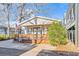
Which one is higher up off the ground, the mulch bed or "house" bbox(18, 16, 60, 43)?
"house" bbox(18, 16, 60, 43)

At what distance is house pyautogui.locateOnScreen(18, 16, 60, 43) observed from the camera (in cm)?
434

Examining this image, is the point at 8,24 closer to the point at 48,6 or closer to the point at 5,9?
the point at 5,9

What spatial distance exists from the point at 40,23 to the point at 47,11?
25 centimetres

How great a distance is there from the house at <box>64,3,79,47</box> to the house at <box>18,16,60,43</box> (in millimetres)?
302

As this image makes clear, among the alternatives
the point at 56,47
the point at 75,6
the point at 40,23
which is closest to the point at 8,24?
the point at 40,23

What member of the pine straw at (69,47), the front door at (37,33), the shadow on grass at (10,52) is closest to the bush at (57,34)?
the pine straw at (69,47)

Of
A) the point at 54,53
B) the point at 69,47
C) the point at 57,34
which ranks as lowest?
the point at 54,53

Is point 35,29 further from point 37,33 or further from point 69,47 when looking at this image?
point 69,47

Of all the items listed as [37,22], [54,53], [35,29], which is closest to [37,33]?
[35,29]

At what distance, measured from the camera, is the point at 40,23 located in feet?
14.4

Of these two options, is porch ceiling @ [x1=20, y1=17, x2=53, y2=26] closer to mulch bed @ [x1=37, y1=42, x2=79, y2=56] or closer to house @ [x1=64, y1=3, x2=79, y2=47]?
house @ [x1=64, y1=3, x2=79, y2=47]

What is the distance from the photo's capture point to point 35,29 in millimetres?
4375

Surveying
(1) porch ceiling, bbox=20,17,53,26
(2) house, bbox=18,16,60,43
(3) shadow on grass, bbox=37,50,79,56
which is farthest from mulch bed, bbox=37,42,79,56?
A: (1) porch ceiling, bbox=20,17,53,26

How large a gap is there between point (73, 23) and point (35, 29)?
684 millimetres
